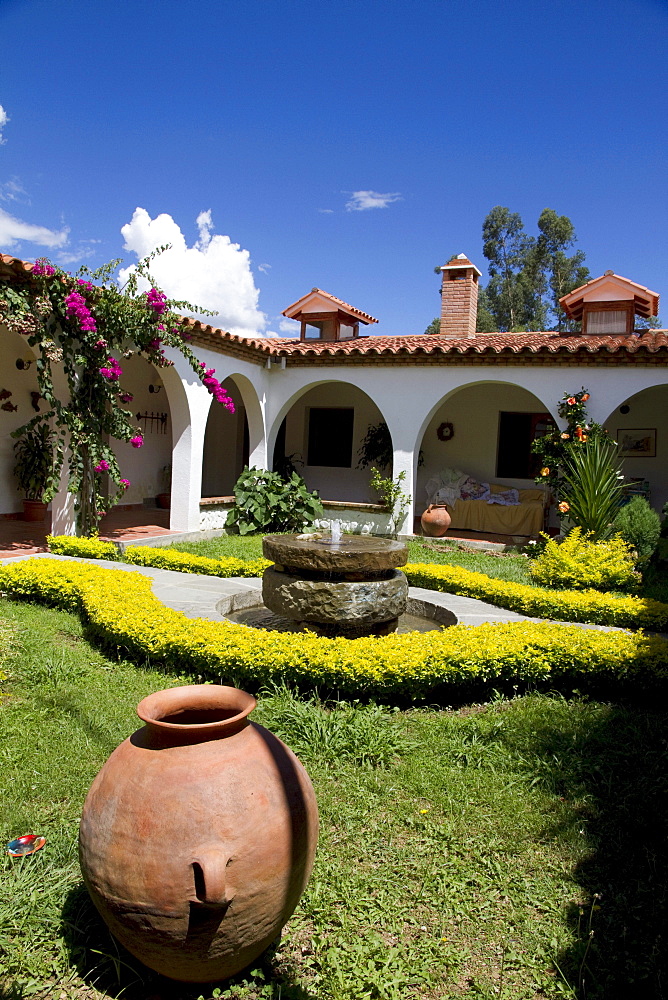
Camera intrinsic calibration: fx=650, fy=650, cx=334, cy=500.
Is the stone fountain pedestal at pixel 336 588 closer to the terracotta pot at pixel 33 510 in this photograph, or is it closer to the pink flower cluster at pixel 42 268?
the pink flower cluster at pixel 42 268

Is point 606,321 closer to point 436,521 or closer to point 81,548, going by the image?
point 436,521

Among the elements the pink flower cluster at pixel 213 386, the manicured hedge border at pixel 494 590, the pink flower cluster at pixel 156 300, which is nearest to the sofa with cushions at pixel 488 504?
the manicured hedge border at pixel 494 590

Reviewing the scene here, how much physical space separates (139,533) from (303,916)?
8447 millimetres

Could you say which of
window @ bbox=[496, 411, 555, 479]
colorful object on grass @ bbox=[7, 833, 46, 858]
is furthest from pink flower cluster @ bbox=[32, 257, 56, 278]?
window @ bbox=[496, 411, 555, 479]

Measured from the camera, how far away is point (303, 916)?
2.45 meters

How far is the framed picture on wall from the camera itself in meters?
13.4

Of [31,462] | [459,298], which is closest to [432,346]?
[459,298]

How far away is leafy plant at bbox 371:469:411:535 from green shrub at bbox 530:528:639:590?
4077mm

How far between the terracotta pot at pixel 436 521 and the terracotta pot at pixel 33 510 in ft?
22.1

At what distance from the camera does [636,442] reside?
44.5 feet

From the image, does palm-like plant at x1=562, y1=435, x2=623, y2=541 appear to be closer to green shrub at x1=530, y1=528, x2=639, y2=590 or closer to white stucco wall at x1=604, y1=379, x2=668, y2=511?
green shrub at x1=530, y1=528, x2=639, y2=590

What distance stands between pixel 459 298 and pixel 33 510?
29.3ft

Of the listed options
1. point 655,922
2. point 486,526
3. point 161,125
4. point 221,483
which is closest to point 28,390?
point 161,125

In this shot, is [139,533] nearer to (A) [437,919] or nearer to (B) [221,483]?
(B) [221,483]
